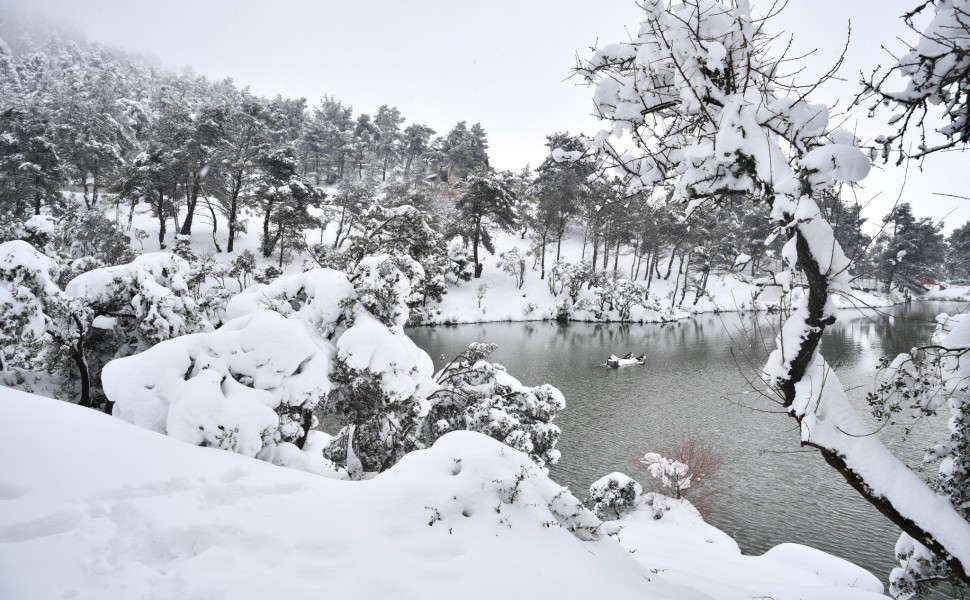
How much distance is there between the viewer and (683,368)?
84.1ft

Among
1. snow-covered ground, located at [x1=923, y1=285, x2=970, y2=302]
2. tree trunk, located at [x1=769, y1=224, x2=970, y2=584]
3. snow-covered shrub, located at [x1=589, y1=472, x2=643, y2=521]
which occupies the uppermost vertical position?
snow-covered ground, located at [x1=923, y1=285, x2=970, y2=302]

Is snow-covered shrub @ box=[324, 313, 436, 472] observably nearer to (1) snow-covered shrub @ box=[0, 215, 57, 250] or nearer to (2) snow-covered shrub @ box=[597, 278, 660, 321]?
(1) snow-covered shrub @ box=[0, 215, 57, 250]

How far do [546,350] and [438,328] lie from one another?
35.8ft

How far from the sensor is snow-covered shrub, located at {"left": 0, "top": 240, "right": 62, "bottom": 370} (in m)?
7.67

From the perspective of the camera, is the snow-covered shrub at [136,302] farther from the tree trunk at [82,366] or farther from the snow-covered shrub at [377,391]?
the snow-covered shrub at [377,391]

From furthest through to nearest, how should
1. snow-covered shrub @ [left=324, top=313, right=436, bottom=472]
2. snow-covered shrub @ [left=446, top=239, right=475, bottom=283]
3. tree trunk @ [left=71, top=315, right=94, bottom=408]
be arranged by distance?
1. snow-covered shrub @ [left=446, top=239, right=475, bottom=283]
2. tree trunk @ [left=71, top=315, right=94, bottom=408]
3. snow-covered shrub @ [left=324, top=313, right=436, bottom=472]

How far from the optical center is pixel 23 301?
7754 millimetres

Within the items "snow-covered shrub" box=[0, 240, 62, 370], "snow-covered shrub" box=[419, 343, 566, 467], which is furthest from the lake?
"snow-covered shrub" box=[0, 240, 62, 370]

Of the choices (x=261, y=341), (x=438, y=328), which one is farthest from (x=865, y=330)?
(x=261, y=341)

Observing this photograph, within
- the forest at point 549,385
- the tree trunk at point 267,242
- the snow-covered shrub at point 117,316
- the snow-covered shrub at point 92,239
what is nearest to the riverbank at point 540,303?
the tree trunk at point 267,242

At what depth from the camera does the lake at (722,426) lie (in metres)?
11.0

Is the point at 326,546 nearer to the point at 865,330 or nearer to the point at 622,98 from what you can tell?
the point at 622,98

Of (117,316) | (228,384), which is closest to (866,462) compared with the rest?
(228,384)

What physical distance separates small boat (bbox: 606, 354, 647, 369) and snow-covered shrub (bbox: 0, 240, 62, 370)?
23.5m
